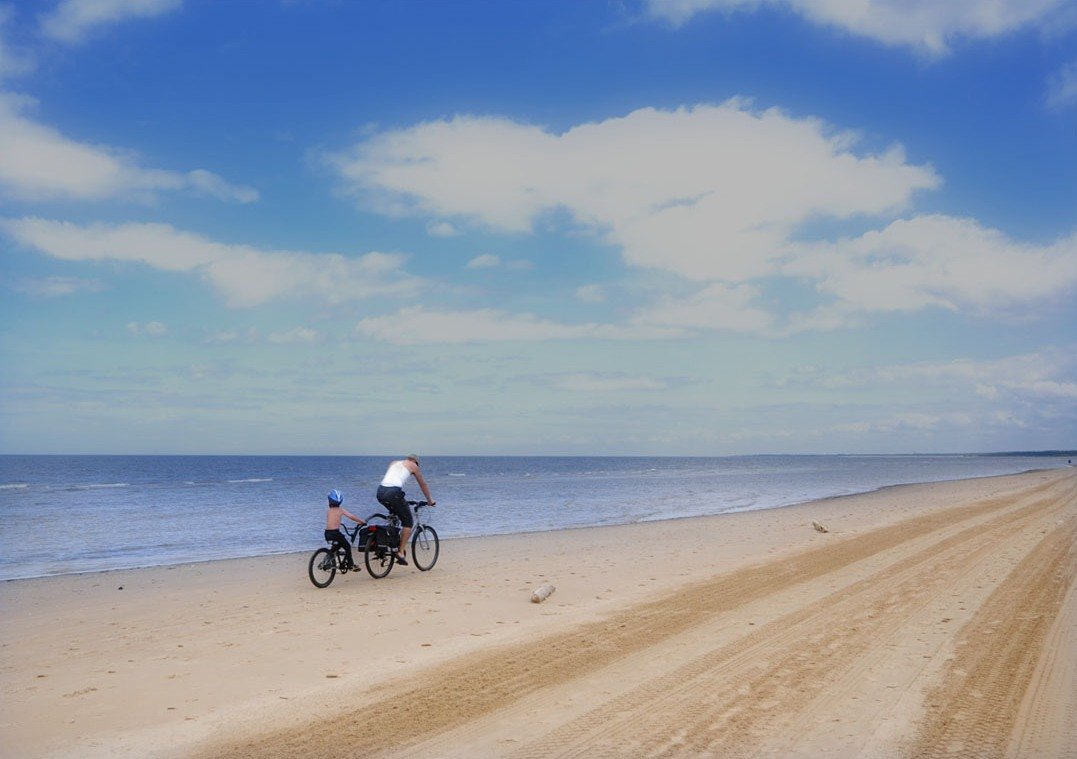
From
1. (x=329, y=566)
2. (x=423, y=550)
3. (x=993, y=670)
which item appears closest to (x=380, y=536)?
(x=329, y=566)

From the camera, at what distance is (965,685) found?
22.6 feet

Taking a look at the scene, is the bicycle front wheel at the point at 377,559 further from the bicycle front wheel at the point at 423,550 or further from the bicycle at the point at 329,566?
the bicycle front wheel at the point at 423,550

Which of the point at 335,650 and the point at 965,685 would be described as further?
the point at 335,650

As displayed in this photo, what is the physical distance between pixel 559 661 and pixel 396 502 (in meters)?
6.07

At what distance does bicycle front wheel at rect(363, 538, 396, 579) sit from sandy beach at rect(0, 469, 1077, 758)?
0.95ft

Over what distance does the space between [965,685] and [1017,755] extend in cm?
163

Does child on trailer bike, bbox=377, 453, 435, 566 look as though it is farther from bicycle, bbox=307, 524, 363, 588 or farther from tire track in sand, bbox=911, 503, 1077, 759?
tire track in sand, bbox=911, 503, 1077, 759

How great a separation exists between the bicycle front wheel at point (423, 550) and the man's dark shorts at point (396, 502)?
0.88 m

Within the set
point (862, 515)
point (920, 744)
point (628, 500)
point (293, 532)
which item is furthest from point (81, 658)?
point (628, 500)

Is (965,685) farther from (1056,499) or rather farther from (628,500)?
(628,500)

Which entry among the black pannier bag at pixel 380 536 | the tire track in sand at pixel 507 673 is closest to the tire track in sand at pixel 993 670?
the tire track in sand at pixel 507 673

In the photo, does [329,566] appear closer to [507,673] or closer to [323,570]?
[323,570]

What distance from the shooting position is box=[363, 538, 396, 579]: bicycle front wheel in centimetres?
1352

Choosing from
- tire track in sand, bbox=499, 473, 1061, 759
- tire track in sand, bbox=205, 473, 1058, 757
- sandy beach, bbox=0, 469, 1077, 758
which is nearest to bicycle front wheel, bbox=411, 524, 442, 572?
sandy beach, bbox=0, 469, 1077, 758
